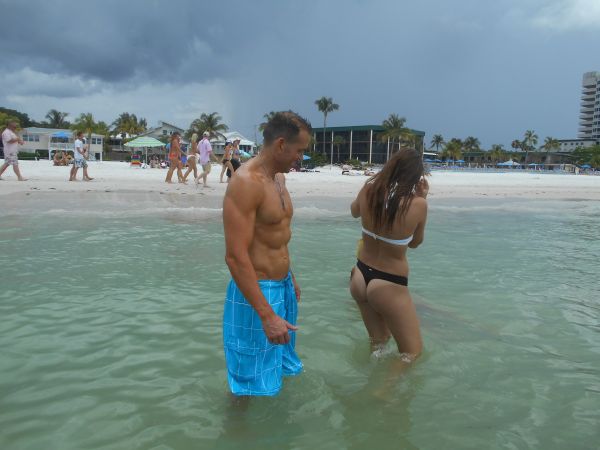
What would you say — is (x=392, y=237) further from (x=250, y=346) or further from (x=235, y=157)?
(x=235, y=157)

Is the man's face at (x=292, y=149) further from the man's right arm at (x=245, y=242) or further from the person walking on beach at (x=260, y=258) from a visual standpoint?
the man's right arm at (x=245, y=242)

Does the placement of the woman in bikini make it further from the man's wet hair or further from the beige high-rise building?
the beige high-rise building

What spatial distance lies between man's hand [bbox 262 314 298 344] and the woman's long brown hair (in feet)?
3.79

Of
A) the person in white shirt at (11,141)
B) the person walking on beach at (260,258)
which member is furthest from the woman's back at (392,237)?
the person in white shirt at (11,141)

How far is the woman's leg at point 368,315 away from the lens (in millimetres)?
3383

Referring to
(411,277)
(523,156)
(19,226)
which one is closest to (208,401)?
(411,277)

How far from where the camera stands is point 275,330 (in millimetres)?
2375

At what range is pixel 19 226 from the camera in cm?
897

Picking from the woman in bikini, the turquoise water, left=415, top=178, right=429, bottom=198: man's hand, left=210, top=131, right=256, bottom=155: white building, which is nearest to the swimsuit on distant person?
the woman in bikini

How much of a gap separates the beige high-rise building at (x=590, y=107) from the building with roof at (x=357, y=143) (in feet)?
318

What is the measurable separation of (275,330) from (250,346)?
0.23 metres

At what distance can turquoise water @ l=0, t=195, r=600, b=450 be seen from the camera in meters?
2.81

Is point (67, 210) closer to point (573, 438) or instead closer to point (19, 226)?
point (19, 226)

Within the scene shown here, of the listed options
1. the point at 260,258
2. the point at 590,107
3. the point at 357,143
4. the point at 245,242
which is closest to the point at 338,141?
the point at 357,143
